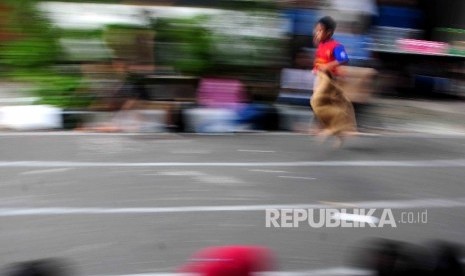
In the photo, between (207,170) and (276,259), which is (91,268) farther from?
(207,170)

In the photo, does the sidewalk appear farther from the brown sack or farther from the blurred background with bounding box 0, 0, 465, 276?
the brown sack

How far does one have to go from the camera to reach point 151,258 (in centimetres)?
521

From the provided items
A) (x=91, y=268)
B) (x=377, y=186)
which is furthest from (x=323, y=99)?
(x=91, y=268)

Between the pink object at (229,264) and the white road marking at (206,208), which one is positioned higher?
the white road marking at (206,208)

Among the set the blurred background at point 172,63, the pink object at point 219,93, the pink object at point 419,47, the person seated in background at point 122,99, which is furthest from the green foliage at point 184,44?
the pink object at point 419,47

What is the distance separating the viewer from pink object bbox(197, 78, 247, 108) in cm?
935

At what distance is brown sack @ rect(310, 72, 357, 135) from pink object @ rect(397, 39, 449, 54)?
3.93 m

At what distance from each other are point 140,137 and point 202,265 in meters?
6.31

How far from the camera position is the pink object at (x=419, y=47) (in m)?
12.3

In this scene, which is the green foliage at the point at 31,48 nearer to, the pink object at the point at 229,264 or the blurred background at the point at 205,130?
the blurred background at the point at 205,130

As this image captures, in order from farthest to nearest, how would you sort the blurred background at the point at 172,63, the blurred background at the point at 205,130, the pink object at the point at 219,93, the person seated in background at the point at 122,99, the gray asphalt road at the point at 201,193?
the pink object at the point at 219,93 → the blurred background at the point at 172,63 → the person seated in background at the point at 122,99 → the blurred background at the point at 205,130 → the gray asphalt road at the point at 201,193

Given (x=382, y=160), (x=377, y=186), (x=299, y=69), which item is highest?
(x=299, y=69)

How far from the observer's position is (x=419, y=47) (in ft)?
40.3

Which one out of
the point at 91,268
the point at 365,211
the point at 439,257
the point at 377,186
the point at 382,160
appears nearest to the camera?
the point at 439,257
